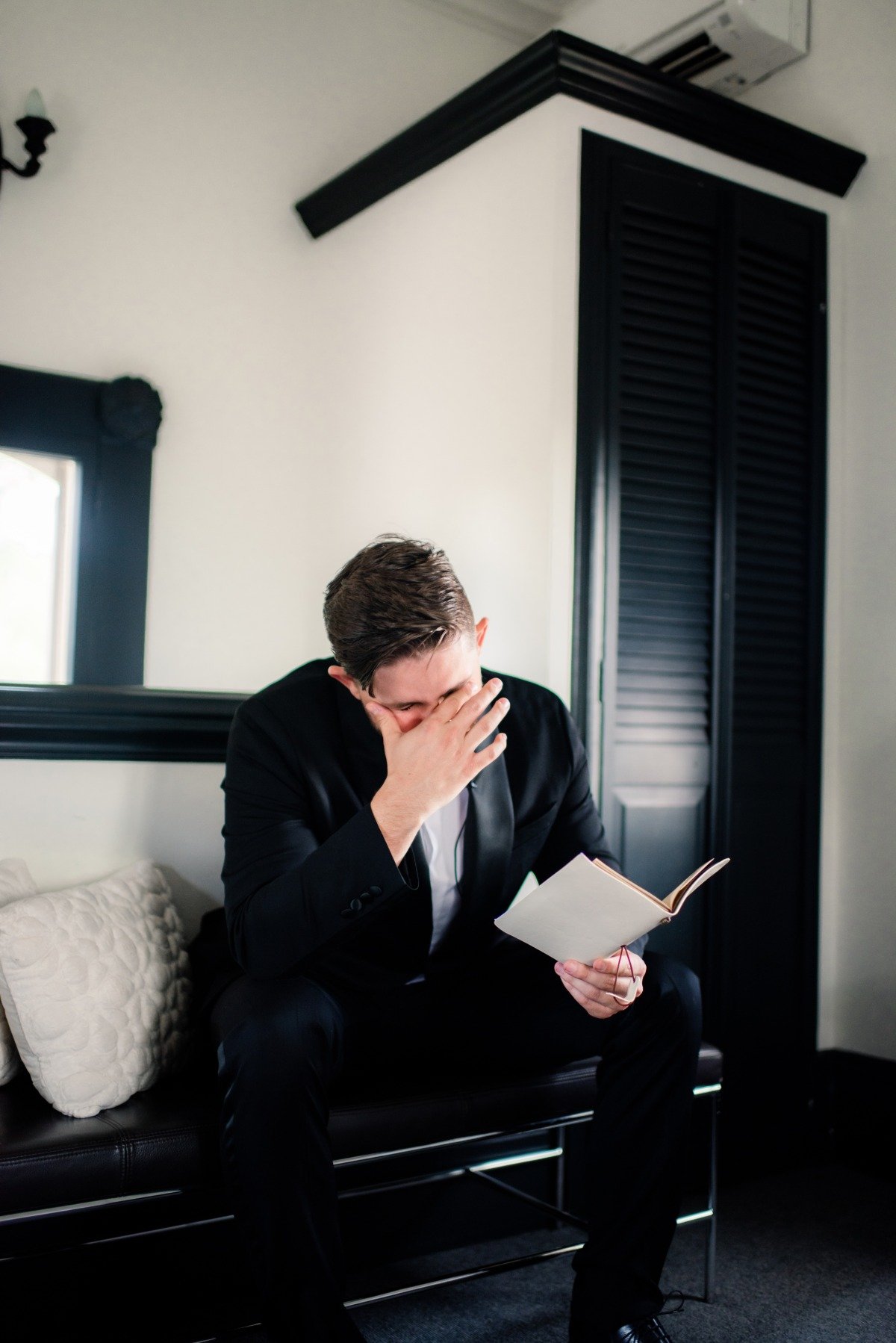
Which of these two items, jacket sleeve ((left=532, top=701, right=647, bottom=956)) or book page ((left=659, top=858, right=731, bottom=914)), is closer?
book page ((left=659, top=858, right=731, bottom=914))

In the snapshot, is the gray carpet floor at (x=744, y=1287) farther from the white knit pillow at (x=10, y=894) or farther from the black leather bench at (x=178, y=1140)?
the white knit pillow at (x=10, y=894)

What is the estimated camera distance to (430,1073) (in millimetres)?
1733

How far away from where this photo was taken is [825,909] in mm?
2578

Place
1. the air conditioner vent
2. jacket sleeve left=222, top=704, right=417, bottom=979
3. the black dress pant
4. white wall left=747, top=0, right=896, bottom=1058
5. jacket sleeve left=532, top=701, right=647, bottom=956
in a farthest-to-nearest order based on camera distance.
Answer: the air conditioner vent
white wall left=747, top=0, right=896, bottom=1058
jacket sleeve left=532, top=701, right=647, bottom=956
jacket sleeve left=222, top=704, right=417, bottom=979
the black dress pant

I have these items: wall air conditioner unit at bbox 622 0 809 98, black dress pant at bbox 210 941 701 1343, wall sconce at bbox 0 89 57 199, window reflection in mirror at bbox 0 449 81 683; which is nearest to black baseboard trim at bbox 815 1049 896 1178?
black dress pant at bbox 210 941 701 1343

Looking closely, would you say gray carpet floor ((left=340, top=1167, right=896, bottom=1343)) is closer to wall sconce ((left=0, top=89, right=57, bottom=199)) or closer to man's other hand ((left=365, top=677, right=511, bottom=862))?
man's other hand ((left=365, top=677, right=511, bottom=862))

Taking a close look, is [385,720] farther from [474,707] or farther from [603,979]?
[603,979]

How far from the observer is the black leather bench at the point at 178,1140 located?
1.39 m

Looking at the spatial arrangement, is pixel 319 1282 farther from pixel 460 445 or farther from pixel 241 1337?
pixel 460 445

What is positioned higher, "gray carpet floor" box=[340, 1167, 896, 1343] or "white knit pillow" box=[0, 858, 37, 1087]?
"white knit pillow" box=[0, 858, 37, 1087]

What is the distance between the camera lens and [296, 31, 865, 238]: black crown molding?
2.20 metres

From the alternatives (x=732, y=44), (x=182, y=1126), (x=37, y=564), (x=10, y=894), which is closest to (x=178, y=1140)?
(x=182, y=1126)

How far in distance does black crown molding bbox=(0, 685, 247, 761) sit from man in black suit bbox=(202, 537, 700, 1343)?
0.26 meters

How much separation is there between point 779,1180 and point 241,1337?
1218 mm
